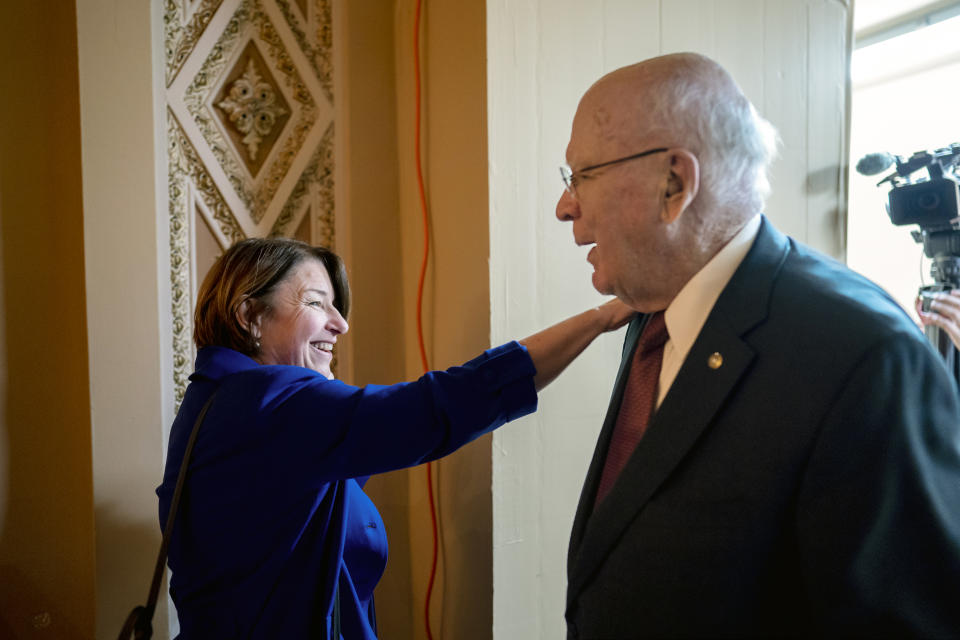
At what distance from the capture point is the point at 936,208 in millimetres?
1255

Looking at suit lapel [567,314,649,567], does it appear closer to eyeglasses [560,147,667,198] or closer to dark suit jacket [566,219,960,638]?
dark suit jacket [566,219,960,638]

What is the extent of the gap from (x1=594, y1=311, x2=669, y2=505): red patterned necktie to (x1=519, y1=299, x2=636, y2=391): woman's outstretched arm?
212 millimetres

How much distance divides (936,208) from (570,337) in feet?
2.56

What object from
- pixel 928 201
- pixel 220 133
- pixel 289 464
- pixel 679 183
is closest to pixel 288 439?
pixel 289 464

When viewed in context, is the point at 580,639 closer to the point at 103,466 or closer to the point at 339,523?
the point at 339,523

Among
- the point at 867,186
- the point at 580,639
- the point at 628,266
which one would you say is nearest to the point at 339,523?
the point at 580,639

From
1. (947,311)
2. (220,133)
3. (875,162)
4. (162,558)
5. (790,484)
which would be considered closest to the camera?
(790,484)

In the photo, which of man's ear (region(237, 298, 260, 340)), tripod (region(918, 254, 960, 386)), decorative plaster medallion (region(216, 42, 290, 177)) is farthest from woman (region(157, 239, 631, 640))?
tripod (region(918, 254, 960, 386))

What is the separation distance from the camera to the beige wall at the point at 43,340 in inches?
60.4

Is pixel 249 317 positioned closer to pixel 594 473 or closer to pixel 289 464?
pixel 289 464

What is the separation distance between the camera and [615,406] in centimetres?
94

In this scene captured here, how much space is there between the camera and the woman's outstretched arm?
1.16m

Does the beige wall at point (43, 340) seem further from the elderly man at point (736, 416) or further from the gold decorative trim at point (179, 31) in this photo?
the elderly man at point (736, 416)

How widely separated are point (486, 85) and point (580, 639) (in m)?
1.02
